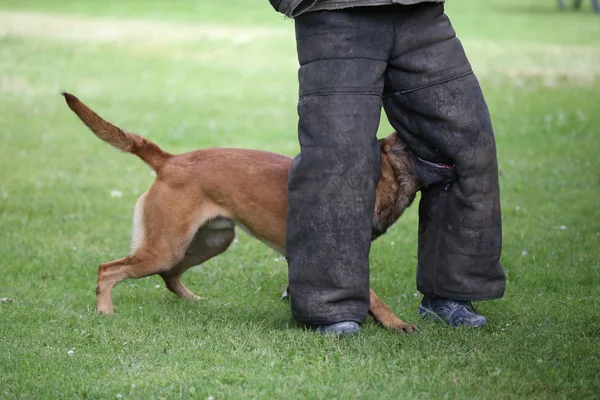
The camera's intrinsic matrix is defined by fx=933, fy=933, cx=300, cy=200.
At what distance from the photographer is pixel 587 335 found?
4641 millimetres

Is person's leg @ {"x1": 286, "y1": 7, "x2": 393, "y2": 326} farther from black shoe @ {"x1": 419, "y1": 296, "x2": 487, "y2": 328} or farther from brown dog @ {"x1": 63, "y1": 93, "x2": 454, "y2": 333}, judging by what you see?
black shoe @ {"x1": 419, "y1": 296, "x2": 487, "y2": 328}

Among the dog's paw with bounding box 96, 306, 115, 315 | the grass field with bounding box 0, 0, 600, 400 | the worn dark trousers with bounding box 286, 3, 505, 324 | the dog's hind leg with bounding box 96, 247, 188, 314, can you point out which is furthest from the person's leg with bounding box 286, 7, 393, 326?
the dog's paw with bounding box 96, 306, 115, 315

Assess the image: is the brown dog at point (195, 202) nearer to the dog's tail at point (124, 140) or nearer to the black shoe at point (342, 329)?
the dog's tail at point (124, 140)

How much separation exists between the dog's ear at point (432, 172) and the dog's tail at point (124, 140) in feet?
4.77

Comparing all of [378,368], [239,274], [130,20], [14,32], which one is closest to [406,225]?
[239,274]

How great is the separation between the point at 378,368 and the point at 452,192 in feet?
3.71

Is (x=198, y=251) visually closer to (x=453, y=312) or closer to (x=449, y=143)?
(x=453, y=312)

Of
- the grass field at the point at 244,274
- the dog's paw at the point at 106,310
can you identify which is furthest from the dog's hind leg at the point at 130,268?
the grass field at the point at 244,274

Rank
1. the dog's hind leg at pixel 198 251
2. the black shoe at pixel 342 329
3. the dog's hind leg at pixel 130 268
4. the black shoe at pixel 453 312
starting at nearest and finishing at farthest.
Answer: the black shoe at pixel 342 329 < the black shoe at pixel 453 312 < the dog's hind leg at pixel 130 268 < the dog's hind leg at pixel 198 251

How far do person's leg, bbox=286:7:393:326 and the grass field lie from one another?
25cm

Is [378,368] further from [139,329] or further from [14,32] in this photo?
[14,32]

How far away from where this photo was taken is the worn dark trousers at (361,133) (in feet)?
14.9

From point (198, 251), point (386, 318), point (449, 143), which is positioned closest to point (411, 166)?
point (449, 143)

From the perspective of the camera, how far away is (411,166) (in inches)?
190
